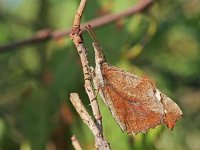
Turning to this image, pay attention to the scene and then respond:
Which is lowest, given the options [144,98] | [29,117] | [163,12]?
[144,98]

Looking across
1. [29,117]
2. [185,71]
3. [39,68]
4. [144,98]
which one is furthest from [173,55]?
[144,98]

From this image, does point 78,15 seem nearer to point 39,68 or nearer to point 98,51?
point 98,51

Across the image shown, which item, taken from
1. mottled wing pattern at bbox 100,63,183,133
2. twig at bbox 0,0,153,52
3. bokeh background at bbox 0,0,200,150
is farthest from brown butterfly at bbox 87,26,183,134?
twig at bbox 0,0,153,52

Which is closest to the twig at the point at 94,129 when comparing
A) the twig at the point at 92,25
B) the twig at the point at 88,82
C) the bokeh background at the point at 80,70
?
the twig at the point at 88,82

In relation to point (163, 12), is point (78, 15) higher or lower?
lower

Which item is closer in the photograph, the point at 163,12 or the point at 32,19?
the point at 163,12

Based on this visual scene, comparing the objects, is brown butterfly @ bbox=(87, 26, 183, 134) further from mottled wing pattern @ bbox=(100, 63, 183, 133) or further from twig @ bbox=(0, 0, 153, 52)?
twig @ bbox=(0, 0, 153, 52)
